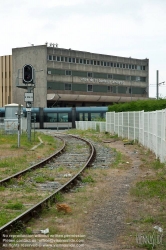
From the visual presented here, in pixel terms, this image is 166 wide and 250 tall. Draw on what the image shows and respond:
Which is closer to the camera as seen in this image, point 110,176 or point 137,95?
point 110,176

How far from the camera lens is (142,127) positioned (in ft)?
77.9

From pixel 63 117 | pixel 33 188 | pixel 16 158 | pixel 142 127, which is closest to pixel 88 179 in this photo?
pixel 33 188

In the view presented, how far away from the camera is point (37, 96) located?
8125 cm

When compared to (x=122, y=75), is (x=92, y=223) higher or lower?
lower

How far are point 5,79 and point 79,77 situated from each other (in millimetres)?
14787

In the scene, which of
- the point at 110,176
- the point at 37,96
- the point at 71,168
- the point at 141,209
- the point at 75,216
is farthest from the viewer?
the point at 37,96

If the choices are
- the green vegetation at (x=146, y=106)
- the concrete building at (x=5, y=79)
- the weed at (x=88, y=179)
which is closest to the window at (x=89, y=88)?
the concrete building at (x=5, y=79)

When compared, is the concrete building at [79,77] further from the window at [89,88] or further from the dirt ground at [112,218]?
the dirt ground at [112,218]

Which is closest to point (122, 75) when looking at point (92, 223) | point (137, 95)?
point (137, 95)

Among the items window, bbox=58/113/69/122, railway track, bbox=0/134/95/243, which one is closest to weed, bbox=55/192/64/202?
railway track, bbox=0/134/95/243

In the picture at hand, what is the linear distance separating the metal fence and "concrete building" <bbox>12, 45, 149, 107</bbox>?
36.6 meters

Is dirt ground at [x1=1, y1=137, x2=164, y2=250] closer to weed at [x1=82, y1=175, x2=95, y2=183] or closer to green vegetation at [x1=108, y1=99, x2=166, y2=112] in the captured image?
weed at [x1=82, y1=175, x2=95, y2=183]

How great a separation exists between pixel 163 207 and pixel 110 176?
492 centimetres

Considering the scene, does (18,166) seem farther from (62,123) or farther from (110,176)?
(62,123)
